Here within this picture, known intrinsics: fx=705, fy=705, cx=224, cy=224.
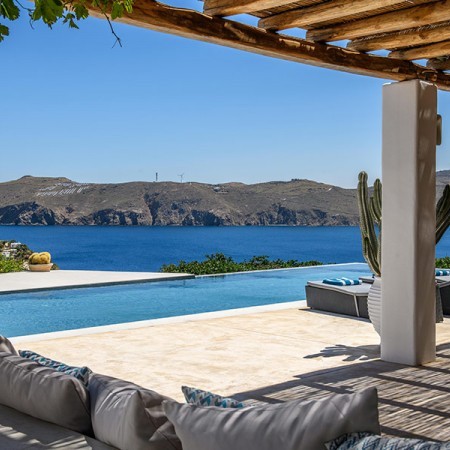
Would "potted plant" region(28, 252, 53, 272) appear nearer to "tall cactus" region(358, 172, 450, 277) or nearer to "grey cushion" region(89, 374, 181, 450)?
"tall cactus" region(358, 172, 450, 277)

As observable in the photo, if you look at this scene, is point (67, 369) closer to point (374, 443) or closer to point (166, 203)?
point (374, 443)

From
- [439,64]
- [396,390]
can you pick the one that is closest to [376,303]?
[396,390]

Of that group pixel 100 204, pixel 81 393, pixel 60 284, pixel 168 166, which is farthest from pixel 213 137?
pixel 81 393

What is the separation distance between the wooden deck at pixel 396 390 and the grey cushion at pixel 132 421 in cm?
228

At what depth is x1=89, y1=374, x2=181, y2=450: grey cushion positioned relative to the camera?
6.47ft

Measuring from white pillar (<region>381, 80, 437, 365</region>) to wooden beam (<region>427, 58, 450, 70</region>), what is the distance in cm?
29

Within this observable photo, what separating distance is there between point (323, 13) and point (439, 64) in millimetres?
1838

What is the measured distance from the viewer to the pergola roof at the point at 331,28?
420cm

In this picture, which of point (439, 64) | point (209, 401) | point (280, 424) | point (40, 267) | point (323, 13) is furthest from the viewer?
point (40, 267)

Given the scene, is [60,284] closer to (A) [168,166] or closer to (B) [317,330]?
(B) [317,330]

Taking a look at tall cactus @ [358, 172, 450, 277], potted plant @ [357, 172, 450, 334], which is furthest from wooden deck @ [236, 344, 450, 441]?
tall cactus @ [358, 172, 450, 277]

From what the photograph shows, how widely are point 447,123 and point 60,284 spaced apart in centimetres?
803

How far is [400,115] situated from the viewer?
5.60 metres

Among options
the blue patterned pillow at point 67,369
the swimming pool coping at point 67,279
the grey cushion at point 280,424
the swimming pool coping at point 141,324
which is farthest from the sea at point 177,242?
the grey cushion at point 280,424
